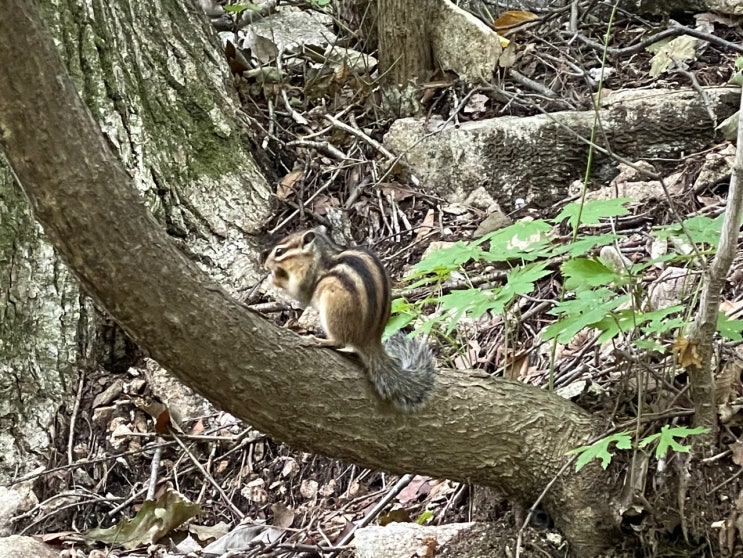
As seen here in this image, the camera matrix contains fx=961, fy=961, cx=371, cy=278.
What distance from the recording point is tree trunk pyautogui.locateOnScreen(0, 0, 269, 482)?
13.7 ft

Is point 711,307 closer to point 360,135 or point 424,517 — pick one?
point 424,517

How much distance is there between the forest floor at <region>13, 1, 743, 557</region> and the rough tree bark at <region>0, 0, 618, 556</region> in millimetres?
204

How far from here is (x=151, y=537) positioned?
3639 mm

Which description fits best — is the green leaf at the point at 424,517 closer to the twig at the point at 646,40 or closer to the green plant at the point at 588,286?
the green plant at the point at 588,286

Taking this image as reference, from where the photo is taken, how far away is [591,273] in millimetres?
2725

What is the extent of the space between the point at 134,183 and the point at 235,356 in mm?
1691

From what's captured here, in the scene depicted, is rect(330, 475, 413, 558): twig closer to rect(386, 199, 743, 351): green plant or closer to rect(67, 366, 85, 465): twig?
rect(386, 199, 743, 351): green plant

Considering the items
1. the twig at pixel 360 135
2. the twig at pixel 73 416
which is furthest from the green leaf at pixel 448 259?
the twig at pixel 360 135

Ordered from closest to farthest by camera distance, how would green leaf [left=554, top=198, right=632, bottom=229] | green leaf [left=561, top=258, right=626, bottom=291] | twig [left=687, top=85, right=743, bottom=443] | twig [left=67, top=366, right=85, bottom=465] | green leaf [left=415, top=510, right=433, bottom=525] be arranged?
1. twig [left=687, top=85, right=743, bottom=443]
2. green leaf [left=561, top=258, right=626, bottom=291]
3. green leaf [left=554, top=198, right=632, bottom=229]
4. green leaf [left=415, top=510, right=433, bottom=525]
5. twig [left=67, top=366, right=85, bottom=465]

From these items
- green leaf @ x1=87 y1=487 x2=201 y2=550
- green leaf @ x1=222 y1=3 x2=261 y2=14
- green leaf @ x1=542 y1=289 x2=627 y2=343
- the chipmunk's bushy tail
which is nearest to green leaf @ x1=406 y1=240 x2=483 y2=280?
the chipmunk's bushy tail

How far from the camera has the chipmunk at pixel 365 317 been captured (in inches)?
108

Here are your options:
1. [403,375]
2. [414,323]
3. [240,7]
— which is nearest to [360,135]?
[240,7]

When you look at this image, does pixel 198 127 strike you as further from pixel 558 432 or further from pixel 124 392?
pixel 558 432

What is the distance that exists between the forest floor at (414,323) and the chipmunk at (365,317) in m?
0.17
